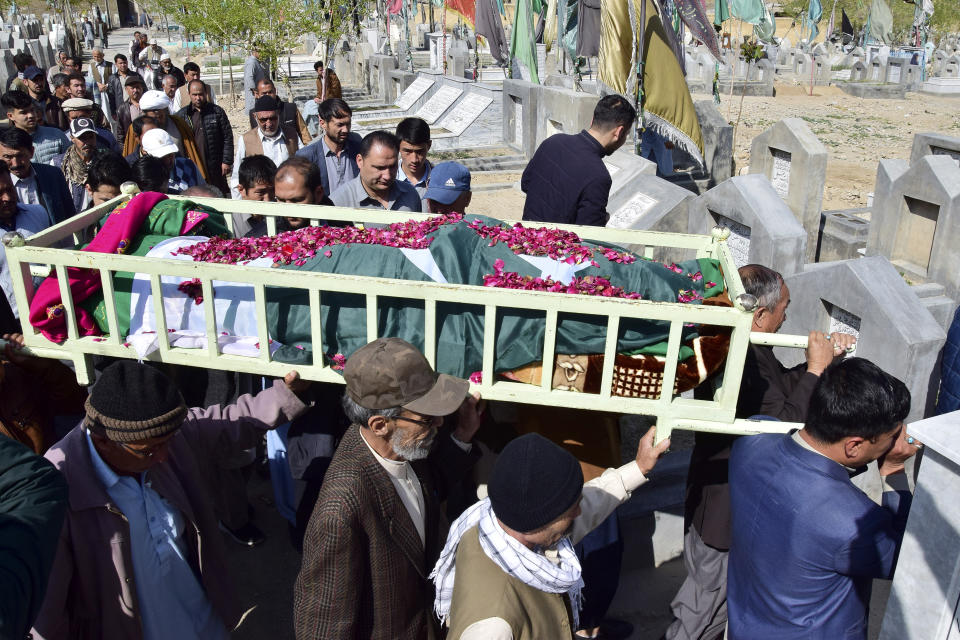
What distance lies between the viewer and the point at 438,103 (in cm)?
1506

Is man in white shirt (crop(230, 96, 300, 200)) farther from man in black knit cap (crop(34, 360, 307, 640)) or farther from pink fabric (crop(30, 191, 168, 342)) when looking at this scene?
man in black knit cap (crop(34, 360, 307, 640))

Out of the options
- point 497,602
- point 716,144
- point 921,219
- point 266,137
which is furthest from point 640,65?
point 497,602

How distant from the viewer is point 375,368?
2199 mm

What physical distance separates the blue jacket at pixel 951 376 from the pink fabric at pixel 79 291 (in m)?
3.35

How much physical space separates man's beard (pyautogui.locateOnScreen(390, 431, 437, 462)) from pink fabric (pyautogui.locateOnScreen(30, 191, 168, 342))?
1413 millimetres

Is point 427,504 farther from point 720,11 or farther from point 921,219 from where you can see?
point 720,11

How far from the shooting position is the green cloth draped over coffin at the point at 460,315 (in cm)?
256

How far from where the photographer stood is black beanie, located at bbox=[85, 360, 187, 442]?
2148 mm

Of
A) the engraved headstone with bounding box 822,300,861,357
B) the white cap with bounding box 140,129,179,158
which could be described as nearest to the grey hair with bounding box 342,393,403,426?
the engraved headstone with bounding box 822,300,861,357

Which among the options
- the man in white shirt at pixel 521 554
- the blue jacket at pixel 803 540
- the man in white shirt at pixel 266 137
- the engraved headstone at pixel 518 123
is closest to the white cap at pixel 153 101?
the man in white shirt at pixel 266 137

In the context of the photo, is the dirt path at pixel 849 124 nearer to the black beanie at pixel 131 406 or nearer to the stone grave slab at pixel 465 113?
the stone grave slab at pixel 465 113

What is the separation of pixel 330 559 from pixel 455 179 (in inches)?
98.2

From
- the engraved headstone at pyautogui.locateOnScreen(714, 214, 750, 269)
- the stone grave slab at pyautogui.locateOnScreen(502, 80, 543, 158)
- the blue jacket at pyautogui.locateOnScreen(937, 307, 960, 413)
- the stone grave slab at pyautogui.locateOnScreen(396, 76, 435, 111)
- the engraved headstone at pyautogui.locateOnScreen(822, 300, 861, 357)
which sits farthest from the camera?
the stone grave slab at pyautogui.locateOnScreen(396, 76, 435, 111)

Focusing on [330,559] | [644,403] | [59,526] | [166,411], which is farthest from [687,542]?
[59,526]
